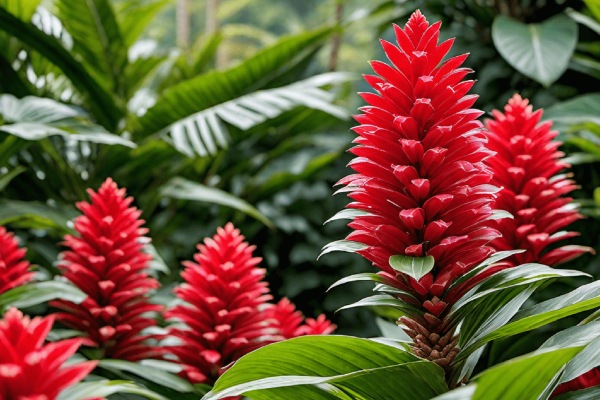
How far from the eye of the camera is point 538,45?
1983 mm

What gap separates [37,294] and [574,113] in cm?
145

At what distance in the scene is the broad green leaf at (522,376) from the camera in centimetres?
56

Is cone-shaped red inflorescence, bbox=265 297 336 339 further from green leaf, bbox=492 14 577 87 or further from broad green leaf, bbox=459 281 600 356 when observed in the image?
green leaf, bbox=492 14 577 87

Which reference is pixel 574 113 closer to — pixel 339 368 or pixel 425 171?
pixel 425 171

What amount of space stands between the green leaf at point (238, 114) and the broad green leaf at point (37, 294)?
0.96 meters

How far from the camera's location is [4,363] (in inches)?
22.2

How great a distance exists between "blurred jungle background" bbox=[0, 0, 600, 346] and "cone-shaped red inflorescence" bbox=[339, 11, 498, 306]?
2.37 feet

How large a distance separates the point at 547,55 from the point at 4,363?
1.77 metres

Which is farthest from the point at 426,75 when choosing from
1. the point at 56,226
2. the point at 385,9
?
the point at 385,9

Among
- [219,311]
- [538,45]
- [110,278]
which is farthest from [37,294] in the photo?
[538,45]

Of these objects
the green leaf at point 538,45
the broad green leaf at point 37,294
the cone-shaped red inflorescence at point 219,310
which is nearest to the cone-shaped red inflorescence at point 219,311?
the cone-shaped red inflorescence at point 219,310

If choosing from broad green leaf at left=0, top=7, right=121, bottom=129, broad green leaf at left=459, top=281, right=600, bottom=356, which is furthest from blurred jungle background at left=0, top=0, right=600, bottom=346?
broad green leaf at left=459, top=281, right=600, bottom=356

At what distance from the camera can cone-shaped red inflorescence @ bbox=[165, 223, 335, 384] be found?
1.05m

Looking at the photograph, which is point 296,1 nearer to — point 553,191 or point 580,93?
point 580,93
